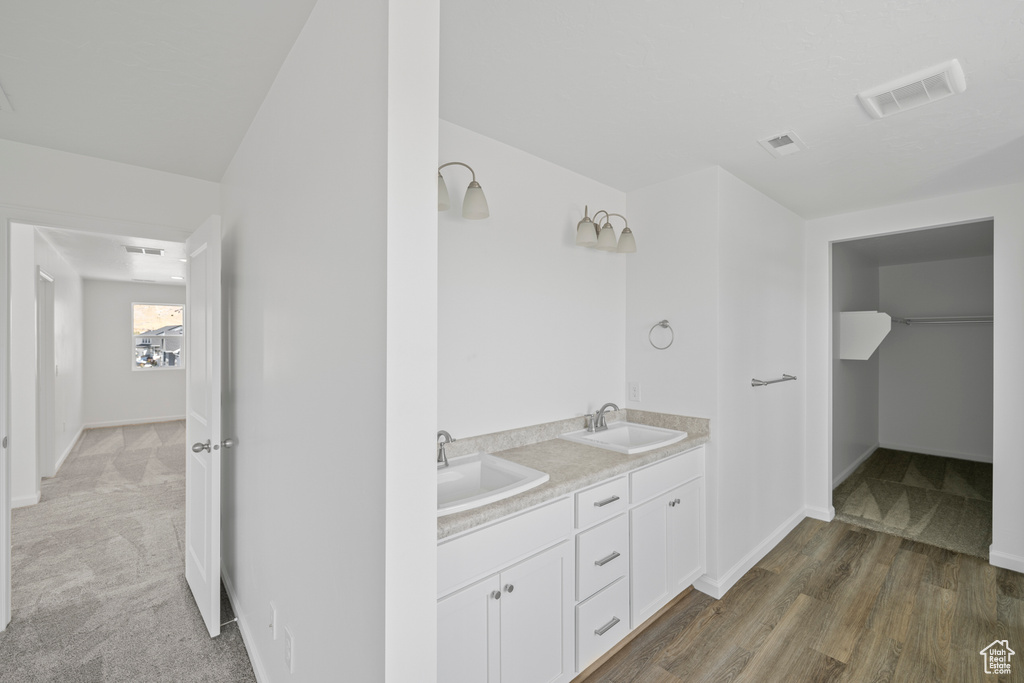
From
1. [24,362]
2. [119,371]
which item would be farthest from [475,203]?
[119,371]

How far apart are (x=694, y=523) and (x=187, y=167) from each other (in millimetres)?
3389

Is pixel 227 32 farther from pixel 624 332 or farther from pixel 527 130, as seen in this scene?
pixel 624 332

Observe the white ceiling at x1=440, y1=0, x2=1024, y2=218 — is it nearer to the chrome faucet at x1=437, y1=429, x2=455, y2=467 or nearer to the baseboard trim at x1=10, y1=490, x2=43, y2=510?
the chrome faucet at x1=437, y1=429, x2=455, y2=467

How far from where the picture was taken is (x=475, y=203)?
1896 millimetres

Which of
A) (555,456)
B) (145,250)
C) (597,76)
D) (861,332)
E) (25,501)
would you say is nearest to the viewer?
(597,76)

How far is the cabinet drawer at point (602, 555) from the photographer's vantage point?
1.82 m

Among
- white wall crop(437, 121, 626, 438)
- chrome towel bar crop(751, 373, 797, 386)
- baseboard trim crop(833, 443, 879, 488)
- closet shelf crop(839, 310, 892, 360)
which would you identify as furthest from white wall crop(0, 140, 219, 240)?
baseboard trim crop(833, 443, 879, 488)

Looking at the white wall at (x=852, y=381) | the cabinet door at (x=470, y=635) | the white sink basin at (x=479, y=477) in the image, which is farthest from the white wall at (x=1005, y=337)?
the cabinet door at (x=470, y=635)

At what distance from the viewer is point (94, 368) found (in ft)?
22.9

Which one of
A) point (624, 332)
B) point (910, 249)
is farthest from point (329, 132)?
point (910, 249)

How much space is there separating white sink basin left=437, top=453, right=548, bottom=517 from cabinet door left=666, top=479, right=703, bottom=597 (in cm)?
94

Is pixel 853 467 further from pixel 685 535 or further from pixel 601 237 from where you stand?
pixel 601 237

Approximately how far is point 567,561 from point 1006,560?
307 cm

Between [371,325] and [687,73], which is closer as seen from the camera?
[371,325]
